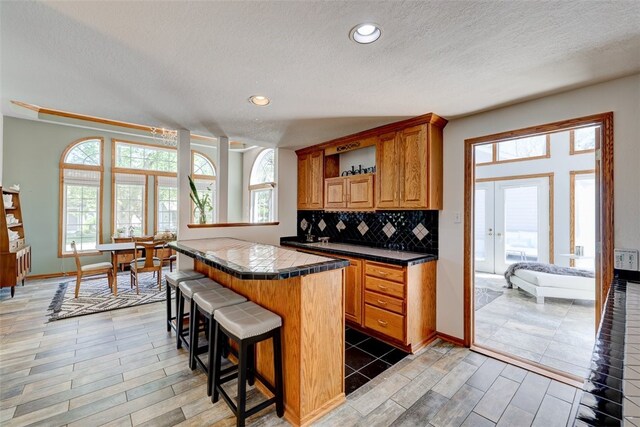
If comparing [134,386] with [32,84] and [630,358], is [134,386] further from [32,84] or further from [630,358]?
[630,358]

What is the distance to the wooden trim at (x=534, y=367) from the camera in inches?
87.4

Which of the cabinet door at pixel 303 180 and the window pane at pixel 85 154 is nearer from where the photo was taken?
the cabinet door at pixel 303 180

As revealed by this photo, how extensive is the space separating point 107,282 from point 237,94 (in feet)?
15.4

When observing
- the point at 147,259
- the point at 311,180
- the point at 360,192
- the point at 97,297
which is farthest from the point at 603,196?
the point at 97,297

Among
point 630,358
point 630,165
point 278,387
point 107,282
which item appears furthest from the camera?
point 107,282

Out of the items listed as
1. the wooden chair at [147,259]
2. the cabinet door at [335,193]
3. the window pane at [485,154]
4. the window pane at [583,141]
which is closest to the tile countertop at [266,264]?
the cabinet door at [335,193]

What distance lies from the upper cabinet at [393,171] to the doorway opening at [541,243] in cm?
37

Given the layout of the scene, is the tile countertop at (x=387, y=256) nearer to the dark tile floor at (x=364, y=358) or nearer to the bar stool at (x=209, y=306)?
the dark tile floor at (x=364, y=358)

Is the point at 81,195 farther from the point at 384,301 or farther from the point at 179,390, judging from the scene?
the point at 384,301

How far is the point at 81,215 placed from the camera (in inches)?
223

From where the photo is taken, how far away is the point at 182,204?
339cm

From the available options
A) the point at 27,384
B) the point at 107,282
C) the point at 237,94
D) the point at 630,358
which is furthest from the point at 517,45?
the point at 107,282

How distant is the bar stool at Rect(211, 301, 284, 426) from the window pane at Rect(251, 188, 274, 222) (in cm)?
505

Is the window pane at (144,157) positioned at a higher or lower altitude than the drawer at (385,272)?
higher
